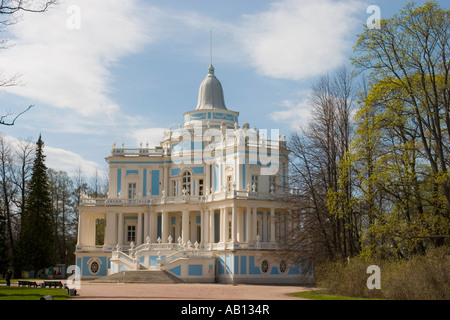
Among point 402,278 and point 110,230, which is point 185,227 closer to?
point 110,230

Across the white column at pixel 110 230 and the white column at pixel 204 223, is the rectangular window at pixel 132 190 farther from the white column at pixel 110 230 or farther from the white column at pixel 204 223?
the white column at pixel 204 223

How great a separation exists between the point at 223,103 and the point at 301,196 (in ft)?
71.5

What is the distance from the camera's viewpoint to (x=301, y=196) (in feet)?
112

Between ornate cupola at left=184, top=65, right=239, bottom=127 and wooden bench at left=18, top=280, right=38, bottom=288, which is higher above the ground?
ornate cupola at left=184, top=65, right=239, bottom=127

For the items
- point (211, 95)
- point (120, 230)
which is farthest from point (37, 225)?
point (211, 95)

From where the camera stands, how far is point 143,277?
40.0m

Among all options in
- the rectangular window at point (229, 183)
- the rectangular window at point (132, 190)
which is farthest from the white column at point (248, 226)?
the rectangular window at point (132, 190)

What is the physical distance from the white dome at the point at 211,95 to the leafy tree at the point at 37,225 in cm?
1449

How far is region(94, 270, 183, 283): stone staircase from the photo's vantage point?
3959 cm

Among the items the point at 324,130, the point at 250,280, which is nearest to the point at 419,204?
the point at 324,130

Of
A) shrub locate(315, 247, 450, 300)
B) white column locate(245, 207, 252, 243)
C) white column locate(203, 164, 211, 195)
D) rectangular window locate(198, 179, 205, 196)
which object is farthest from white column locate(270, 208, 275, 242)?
shrub locate(315, 247, 450, 300)

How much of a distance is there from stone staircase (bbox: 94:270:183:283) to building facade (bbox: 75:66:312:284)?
1.22 m

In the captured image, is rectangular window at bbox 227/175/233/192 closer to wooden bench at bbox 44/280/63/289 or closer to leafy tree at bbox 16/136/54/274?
leafy tree at bbox 16/136/54/274
